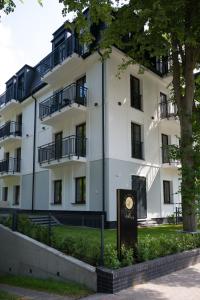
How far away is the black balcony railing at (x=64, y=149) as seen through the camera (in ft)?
57.4

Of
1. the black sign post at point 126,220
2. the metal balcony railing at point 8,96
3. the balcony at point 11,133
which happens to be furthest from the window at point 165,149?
Answer: the metal balcony railing at point 8,96

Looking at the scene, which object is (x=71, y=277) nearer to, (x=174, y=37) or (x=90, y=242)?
(x=90, y=242)

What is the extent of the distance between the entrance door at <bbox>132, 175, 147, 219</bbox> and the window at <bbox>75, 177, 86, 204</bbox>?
106 inches

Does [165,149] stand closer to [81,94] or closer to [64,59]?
[81,94]

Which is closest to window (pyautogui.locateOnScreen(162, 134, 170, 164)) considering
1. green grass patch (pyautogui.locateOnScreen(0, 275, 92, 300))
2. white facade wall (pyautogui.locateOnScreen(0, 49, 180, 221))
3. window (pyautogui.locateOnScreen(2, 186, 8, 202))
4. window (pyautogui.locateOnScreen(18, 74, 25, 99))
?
white facade wall (pyautogui.locateOnScreen(0, 49, 180, 221))

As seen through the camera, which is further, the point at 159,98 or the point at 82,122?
the point at 159,98

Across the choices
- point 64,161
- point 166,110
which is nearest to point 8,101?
point 64,161

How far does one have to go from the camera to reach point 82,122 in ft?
60.1

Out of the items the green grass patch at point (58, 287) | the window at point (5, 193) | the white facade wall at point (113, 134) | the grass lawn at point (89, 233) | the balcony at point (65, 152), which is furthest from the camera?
the window at point (5, 193)

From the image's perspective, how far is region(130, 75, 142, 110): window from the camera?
1886 cm

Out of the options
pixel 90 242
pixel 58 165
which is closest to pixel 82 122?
pixel 58 165

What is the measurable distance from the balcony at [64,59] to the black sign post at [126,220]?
37.4 feet

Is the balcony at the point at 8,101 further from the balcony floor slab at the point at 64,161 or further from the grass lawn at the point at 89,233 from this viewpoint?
the grass lawn at the point at 89,233

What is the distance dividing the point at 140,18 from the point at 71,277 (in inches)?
374
